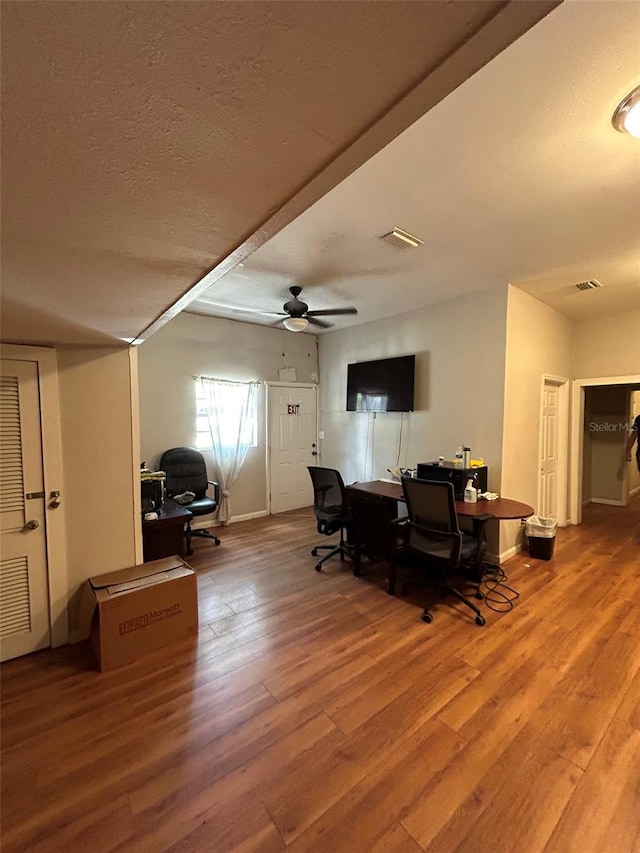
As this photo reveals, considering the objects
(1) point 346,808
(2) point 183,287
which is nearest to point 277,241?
(2) point 183,287

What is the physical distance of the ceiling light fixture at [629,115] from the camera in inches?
59.1

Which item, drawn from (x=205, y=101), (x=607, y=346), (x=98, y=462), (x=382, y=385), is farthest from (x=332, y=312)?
(x=607, y=346)

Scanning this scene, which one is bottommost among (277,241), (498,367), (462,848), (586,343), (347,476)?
(462,848)

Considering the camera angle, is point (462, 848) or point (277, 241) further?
point (277, 241)

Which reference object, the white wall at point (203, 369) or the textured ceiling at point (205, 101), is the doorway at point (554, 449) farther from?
the textured ceiling at point (205, 101)

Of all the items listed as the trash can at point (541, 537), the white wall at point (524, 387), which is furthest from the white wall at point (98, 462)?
the trash can at point (541, 537)

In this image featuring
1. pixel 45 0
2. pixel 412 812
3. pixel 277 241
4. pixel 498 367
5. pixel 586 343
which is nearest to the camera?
pixel 45 0

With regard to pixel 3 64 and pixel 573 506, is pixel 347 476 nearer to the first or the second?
pixel 573 506

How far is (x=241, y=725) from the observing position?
1.91 m

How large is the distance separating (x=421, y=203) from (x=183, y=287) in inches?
64.8

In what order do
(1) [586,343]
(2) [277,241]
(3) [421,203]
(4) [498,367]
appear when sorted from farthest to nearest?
(1) [586,343] → (4) [498,367] → (2) [277,241] → (3) [421,203]

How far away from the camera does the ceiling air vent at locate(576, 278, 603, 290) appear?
358 centimetres

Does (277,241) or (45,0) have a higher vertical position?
(277,241)

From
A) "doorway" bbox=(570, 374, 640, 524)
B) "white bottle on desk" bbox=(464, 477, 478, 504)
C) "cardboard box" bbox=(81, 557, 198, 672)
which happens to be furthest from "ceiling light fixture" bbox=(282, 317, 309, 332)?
"doorway" bbox=(570, 374, 640, 524)
